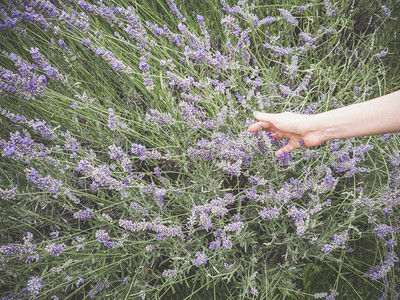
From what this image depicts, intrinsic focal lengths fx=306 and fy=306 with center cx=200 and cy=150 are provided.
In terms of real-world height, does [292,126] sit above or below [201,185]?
above

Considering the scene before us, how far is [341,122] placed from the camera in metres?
1.38

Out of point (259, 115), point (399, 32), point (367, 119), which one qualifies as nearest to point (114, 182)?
point (259, 115)

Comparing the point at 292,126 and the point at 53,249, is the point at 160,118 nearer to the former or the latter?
the point at 292,126

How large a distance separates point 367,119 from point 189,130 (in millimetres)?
955

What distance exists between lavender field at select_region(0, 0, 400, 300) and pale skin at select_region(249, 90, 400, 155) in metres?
0.11

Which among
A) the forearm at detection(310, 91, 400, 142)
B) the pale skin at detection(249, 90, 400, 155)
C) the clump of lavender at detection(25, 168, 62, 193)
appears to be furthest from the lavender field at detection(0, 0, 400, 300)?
the forearm at detection(310, 91, 400, 142)

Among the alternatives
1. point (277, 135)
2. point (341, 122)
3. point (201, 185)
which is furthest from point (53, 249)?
point (341, 122)

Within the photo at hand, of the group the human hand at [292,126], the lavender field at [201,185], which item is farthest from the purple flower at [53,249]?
the human hand at [292,126]

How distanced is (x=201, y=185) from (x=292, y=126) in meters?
0.63

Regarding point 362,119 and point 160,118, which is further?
point 160,118

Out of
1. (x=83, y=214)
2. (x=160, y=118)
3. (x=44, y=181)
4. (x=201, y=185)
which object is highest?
(x=44, y=181)

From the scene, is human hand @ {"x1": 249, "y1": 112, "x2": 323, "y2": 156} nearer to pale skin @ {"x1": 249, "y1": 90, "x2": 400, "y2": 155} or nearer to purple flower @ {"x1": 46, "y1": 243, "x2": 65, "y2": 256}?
pale skin @ {"x1": 249, "y1": 90, "x2": 400, "y2": 155}

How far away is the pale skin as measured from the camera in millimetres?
1303

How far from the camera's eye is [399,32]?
2.33 metres
